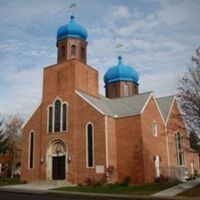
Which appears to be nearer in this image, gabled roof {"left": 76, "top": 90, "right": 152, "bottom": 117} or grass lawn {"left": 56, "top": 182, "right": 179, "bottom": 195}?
grass lawn {"left": 56, "top": 182, "right": 179, "bottom": 195}

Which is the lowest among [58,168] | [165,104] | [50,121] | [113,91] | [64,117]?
[58,168]

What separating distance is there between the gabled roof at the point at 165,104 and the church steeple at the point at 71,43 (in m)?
12.4

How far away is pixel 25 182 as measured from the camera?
113ft

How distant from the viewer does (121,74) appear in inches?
1809

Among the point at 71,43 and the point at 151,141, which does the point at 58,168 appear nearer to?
the point at 151,141

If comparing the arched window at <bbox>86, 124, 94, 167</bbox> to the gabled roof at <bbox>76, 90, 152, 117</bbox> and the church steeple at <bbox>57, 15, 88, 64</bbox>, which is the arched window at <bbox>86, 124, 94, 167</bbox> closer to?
the gabled roof at <bbox>76, 90, 152, 117</bbox>

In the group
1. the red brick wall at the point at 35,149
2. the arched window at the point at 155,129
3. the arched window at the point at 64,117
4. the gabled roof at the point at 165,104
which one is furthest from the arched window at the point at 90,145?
the gabled roof at the point at 165,104

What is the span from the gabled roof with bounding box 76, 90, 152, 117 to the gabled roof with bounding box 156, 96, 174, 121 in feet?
17.5

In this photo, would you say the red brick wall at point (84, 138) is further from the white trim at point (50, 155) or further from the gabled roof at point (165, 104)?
the gabled roof at point (165, 104)

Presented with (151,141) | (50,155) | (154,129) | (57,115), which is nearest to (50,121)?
(57,115)

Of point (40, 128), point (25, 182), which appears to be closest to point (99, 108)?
point (40, 128)

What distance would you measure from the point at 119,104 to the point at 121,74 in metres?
8.77

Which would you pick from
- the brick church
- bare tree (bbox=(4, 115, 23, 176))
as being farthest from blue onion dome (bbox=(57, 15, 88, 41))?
bare tree (bbox=(4, 115, 23, 176))

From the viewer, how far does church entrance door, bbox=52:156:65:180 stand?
33425mm
